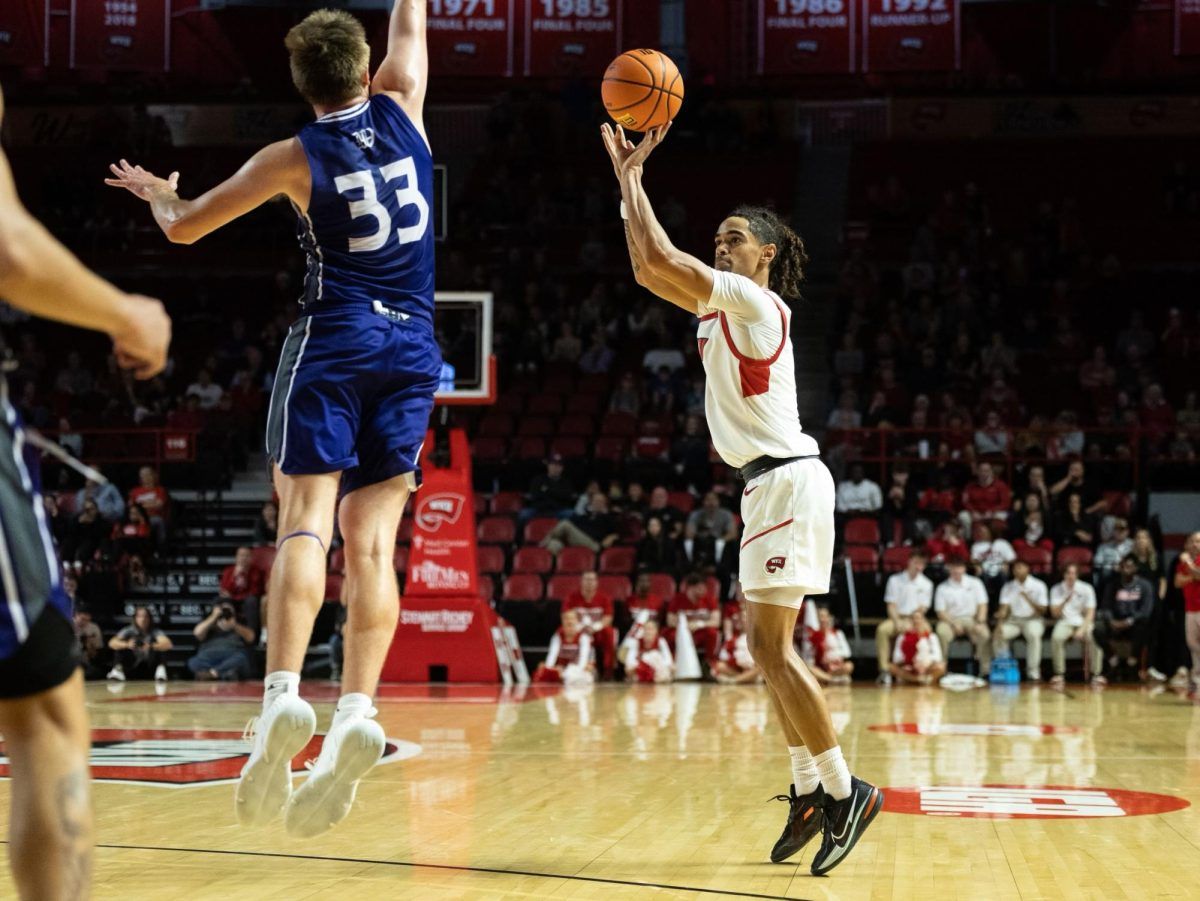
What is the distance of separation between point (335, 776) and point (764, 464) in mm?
1995

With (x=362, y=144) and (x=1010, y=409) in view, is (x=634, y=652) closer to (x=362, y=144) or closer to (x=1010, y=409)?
(x=1010, y=409)

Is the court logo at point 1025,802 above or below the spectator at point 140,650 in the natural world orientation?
above

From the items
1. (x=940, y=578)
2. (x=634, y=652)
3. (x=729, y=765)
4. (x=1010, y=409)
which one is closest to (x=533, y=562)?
(x=634, y=652)

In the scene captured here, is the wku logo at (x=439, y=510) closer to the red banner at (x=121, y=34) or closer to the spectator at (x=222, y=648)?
the spectator at (x=222, y=648)

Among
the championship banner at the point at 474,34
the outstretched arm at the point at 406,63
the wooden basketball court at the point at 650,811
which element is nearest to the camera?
the outstretched arm at the point at 406,63

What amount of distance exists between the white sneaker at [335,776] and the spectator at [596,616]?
11046 mm

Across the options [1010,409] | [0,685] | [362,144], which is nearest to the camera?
[0,685]

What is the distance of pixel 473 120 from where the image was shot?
86.6 ft

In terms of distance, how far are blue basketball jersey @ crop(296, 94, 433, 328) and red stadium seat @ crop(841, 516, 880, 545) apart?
12.7m

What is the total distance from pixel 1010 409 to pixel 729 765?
12026mm

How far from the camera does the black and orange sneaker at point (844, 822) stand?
15.5ft

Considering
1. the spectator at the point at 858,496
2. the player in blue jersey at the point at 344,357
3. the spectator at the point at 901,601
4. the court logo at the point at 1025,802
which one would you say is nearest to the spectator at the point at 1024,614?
the spectator at the point at 901,601

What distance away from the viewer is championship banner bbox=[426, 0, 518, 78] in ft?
78.8

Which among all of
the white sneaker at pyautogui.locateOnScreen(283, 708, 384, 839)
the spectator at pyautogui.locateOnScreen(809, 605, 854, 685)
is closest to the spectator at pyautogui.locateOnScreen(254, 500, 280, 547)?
the spectator at pyautogui.locateOnScreen(809, 605, 854, 685)
